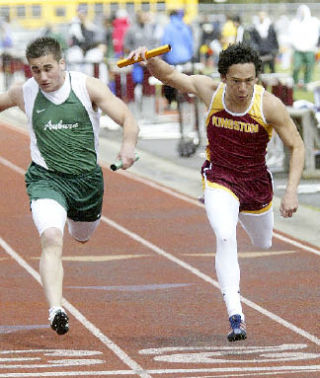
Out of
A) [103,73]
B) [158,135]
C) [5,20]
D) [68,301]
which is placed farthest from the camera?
[5,20]

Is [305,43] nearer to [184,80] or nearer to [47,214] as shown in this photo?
[184,80]

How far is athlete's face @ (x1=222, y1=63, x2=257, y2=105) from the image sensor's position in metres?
8.00

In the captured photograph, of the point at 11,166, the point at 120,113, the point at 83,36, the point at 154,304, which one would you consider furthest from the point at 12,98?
the point at 83,36

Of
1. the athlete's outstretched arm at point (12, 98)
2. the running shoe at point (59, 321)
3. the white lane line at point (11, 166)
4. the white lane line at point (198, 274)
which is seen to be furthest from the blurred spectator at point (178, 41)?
the running shoe at point (59, 321)

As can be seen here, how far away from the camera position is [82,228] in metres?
9.09

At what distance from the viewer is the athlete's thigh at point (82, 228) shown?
9000 mm

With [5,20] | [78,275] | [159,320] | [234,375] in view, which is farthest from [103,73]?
[234,375]

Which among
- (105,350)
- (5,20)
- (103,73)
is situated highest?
(105,350)

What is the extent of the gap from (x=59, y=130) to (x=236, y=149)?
1.08 metres

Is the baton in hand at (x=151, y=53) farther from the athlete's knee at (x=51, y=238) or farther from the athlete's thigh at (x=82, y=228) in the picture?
the athlete's thigh at (x=82, y=228)

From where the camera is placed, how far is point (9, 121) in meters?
28.1

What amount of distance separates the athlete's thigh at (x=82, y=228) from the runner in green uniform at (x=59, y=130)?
11.2 inches

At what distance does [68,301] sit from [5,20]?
3137cm

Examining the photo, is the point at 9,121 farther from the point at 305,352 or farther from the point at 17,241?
the point at 305,352
